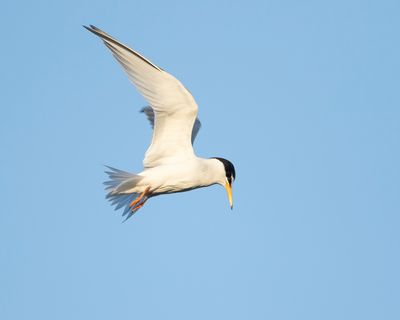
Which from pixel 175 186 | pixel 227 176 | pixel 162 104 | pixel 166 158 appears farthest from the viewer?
pixel 227 176

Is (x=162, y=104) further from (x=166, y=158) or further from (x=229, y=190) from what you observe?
(x=229, y=190)

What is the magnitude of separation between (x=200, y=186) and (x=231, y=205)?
626mm

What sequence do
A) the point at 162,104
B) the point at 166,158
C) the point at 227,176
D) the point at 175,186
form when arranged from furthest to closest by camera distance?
the point at 227,176, the point at 166,158, the point at 175,186, the point at 162,104

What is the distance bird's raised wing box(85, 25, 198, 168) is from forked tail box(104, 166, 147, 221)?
468mm

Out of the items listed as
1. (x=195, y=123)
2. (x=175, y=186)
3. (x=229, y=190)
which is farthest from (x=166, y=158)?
(x=229, y=190)

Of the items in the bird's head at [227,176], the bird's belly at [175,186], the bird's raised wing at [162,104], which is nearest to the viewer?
the bird's raised wing at [162,104]

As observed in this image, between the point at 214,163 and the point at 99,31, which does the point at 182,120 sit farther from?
the point at 99,31

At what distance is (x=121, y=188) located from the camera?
9766 millimetres

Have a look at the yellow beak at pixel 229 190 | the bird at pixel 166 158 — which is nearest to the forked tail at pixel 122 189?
the bird at pixel 166 158

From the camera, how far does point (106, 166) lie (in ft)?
31.3

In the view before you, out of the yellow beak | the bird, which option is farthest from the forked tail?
the yellow beak

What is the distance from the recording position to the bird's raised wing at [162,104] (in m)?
8.69

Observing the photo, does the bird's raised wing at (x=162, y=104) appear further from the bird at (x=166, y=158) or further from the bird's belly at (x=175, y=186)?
the bird's belly at (x=175, y=186)

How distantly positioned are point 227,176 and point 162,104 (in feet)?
4.98
